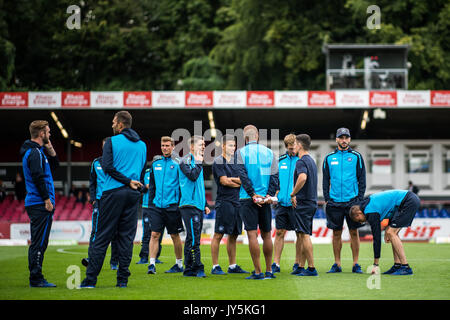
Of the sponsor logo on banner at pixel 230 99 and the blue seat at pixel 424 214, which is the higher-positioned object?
the sponsor logo on banner at pixel 230 99

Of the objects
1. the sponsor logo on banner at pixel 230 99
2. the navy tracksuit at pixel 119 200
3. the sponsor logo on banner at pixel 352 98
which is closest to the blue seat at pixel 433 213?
the sponsor logo on banner at pixel 352 98

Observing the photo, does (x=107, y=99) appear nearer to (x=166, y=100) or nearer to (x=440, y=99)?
(x=166, y=100)

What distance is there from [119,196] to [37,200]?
57.6 inches

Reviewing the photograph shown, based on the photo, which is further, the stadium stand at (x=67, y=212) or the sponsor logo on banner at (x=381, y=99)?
the sponsor logo on banner at (x=381, y=99)

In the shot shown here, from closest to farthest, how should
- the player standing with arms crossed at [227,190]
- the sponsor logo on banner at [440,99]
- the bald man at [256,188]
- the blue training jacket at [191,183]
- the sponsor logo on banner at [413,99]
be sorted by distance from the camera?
the bald man at [256,188]
the player standing with arms crossed at [227,190]
the blue training jacket at [191,183]
the sponsor logo on banner at [440,99]
the sponsor logo on banner at [413,99]

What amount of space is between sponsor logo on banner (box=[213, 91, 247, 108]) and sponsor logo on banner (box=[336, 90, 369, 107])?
13.0 feet

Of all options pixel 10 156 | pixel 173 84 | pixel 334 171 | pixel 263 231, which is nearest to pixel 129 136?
pixel 263 231

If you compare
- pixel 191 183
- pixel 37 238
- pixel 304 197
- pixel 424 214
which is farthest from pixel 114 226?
pixel 424 214

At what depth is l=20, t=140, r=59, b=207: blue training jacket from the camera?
880cm

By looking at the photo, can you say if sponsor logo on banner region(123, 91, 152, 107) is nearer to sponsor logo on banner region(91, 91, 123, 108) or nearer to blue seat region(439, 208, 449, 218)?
sponsor logo on banner region(91, 91, 123, 108)

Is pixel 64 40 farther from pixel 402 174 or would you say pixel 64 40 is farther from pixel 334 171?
pixel 334 171

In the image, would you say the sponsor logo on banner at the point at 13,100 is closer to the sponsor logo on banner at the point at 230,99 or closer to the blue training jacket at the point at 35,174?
the sponsor logo on banner at the point at 230,99

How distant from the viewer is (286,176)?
11.2 m

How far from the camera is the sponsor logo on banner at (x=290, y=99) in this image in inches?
1022
